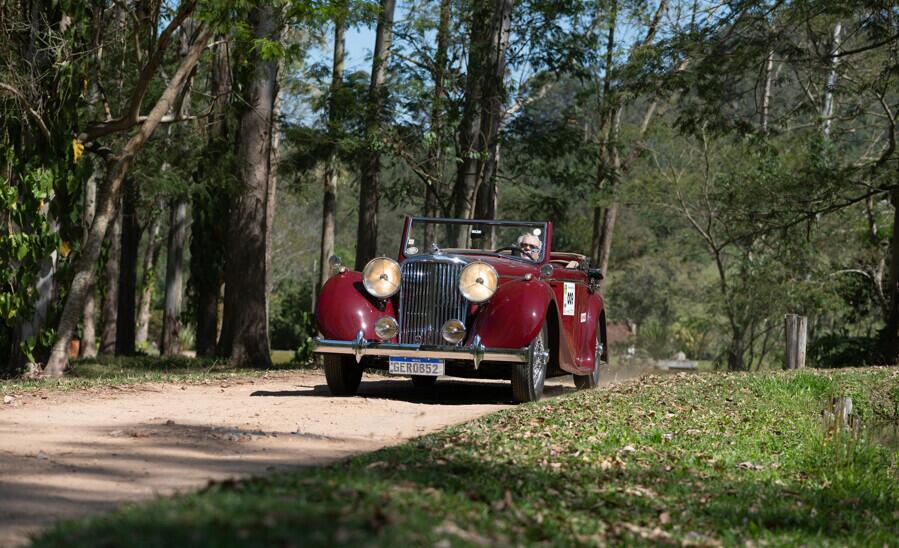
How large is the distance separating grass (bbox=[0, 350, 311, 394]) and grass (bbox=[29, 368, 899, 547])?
5.02 meters

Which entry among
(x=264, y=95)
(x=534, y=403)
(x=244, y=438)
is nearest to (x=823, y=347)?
(x=264, y=95)

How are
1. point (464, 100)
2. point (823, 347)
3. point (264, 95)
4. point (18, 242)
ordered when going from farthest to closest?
point (823, 347)
point (464, 100)
point (264, 95)
point (18, 242)

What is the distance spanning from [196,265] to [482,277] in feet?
50.6

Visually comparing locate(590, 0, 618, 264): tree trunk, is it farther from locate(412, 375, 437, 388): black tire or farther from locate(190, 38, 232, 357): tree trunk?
locate(412, 375, 437, 388): black tire

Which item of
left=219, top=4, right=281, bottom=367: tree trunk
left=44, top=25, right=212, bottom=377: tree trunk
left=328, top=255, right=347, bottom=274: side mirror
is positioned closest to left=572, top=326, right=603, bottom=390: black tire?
left=328, top=255, right=347, bottom=274: side mirror

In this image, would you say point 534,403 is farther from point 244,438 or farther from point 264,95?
point 264,95

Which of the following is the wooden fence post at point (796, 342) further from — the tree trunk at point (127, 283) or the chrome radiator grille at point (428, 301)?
the tree trunk at point (127, 283)

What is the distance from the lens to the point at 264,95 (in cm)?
1791

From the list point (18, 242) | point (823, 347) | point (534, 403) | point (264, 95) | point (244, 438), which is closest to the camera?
point (244, 438)

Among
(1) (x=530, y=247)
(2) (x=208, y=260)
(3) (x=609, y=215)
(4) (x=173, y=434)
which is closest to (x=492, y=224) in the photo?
(1) (x=530, y=247)

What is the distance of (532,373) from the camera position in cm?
1088

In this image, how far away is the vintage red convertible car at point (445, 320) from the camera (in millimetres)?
10602

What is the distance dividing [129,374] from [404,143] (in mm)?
8353

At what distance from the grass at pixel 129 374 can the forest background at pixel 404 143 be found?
791mm
